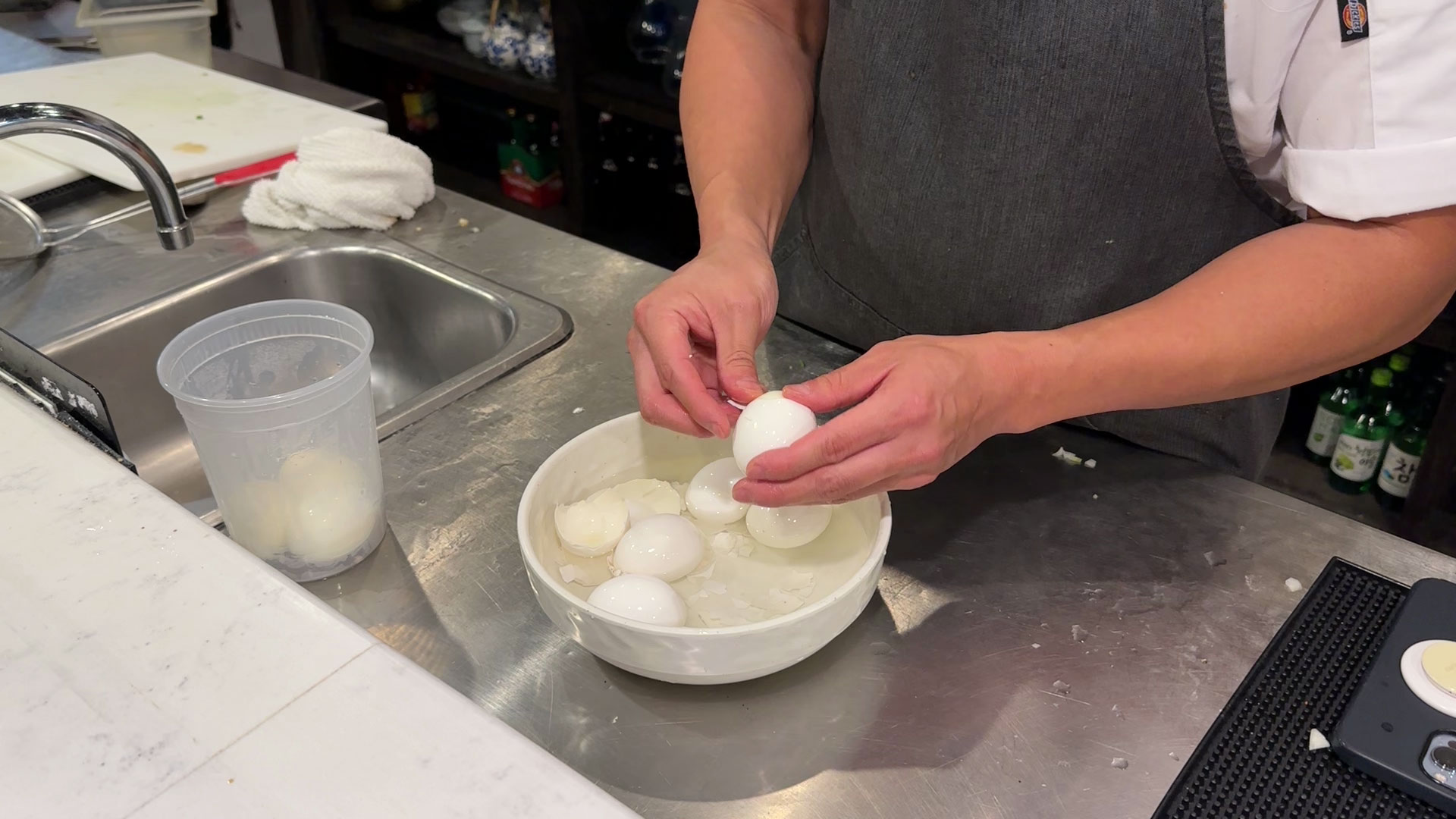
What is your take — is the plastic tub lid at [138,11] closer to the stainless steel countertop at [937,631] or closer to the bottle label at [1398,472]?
the stainless steel countertop at [937,631]

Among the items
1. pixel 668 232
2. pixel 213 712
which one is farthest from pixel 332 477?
pixel 668 232

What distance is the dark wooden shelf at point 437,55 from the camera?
2854 millimetres

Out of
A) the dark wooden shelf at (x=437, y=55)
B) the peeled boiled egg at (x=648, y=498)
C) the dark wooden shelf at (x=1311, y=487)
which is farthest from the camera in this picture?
the dark wooden shelf at (x=437, y=55)

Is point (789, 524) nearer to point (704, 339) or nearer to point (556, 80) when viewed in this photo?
point (704, 339)

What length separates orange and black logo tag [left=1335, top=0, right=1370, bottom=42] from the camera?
0.75 m

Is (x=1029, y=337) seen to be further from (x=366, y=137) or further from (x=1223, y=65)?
(x=366, y=137)

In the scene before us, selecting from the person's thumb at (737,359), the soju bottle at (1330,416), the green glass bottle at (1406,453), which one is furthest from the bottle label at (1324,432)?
the person's thumb at (737,359)

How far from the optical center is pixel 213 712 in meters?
0.54

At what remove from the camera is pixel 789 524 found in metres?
0.86

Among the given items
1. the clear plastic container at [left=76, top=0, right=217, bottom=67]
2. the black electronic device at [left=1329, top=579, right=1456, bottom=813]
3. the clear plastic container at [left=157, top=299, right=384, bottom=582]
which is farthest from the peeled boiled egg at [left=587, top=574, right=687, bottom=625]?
the clear plastic container at [left=76, top=0, right=217, bottom=67]

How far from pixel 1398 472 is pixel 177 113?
2.35 meters

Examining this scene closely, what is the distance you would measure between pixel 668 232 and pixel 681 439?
2144 mm

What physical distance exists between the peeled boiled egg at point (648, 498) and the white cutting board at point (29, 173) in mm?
1110

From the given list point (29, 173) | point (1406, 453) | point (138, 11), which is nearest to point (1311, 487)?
point (1406, 453)
